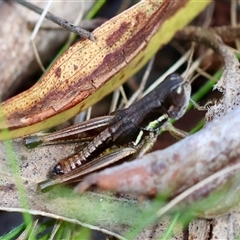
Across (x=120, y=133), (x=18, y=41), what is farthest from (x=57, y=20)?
(x=120, y=133)

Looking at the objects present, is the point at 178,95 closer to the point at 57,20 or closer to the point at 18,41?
the point at 57,20

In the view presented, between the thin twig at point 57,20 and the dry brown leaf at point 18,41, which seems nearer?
the thin twig at point 57,20

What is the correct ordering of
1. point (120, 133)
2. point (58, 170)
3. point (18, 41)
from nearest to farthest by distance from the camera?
point (58, 170)
point (120, 133)
point (18, 41)

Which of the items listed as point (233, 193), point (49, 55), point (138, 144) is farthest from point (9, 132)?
point (233, 193)

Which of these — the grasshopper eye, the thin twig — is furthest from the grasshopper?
the thin twig

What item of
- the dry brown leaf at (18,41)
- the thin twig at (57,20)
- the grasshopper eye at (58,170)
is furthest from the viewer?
the dry brown leaf at (18,41)

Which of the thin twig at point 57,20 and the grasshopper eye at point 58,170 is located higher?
the thin twig at point 57,20

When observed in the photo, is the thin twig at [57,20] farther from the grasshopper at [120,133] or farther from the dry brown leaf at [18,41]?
the grasshopper at [120,133]

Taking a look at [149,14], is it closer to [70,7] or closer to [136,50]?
[136,50]

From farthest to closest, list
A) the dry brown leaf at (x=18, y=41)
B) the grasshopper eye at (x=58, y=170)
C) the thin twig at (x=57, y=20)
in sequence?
1. the dry brown leaf at (x=18, y=41)
2. the thin twig at (x=57, y=20)
3. the grasshopper eye at (x=58, y=170)

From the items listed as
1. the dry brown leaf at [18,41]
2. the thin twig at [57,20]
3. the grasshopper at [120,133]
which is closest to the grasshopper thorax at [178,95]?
the grasshopper at [120,133]

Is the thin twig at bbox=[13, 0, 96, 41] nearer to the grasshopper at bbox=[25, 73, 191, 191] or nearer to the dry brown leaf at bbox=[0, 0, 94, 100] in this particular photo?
the dry brown leaf at bbox=[0, 0, 94, 100]
